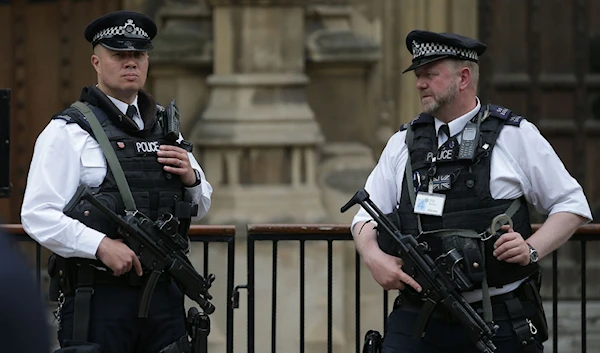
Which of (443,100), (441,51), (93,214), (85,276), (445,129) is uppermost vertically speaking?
(441,51)

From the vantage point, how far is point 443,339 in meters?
4.34

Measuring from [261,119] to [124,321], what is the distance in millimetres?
4342

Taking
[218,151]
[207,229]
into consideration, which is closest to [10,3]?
[218,151]

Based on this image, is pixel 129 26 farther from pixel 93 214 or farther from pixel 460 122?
pixel 460 122

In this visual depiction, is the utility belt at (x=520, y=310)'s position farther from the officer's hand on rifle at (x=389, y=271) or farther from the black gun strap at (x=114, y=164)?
the black gun strap at (x=114, y=164)

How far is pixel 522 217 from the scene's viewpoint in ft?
14.4

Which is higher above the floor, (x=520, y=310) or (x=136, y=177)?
(x=136, y=177)

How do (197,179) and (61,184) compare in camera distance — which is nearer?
(61,184)

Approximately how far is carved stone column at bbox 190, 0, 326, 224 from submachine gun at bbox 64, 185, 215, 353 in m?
3.97

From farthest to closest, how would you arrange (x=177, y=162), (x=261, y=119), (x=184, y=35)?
(x=184, y=35) → (x=261, y=119) → (x=177, y=162)

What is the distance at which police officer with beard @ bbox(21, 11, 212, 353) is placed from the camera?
14.2ft

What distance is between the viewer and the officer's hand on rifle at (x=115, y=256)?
4.27 metres

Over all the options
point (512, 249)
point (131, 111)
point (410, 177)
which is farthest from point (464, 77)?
point (131, 111)

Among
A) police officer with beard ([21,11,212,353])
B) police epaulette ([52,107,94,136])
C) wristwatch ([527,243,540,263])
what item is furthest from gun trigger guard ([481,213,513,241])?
police epaulette ([52,107,94,136])
